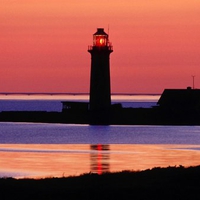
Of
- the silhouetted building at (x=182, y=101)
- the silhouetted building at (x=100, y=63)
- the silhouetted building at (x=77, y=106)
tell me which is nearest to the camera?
the silhouetted building at (x=100, y=63)

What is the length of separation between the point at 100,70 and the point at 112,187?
51.6 m

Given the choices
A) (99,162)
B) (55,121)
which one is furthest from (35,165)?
(55,121)

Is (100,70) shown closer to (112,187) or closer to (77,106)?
(77,106)

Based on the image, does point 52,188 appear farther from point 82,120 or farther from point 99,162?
point 82,120

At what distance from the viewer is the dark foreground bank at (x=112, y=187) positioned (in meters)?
18.2

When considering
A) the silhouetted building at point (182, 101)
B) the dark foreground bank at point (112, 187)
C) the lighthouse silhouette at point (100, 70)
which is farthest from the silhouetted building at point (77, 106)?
the dark foreground bank at point (112, 187)

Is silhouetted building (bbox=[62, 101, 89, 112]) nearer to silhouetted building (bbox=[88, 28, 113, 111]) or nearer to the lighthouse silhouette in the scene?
the lighthouse silhouette

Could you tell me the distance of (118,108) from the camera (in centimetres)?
8881

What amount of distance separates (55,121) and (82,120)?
891 centimetres

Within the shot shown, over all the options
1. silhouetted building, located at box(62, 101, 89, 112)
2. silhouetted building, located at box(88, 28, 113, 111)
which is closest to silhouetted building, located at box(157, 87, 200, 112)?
silhouetted building, located at box(62, 101, 89, 112)

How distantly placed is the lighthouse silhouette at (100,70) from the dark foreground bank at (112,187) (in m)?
47.1

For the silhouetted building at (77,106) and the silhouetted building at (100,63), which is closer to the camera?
the silhouetted building at (100,63)

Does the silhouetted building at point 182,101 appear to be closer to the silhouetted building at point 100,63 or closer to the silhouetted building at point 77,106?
the silhouetted building at point 77,106

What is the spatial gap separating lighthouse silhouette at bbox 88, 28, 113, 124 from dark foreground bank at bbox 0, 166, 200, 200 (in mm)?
47103
